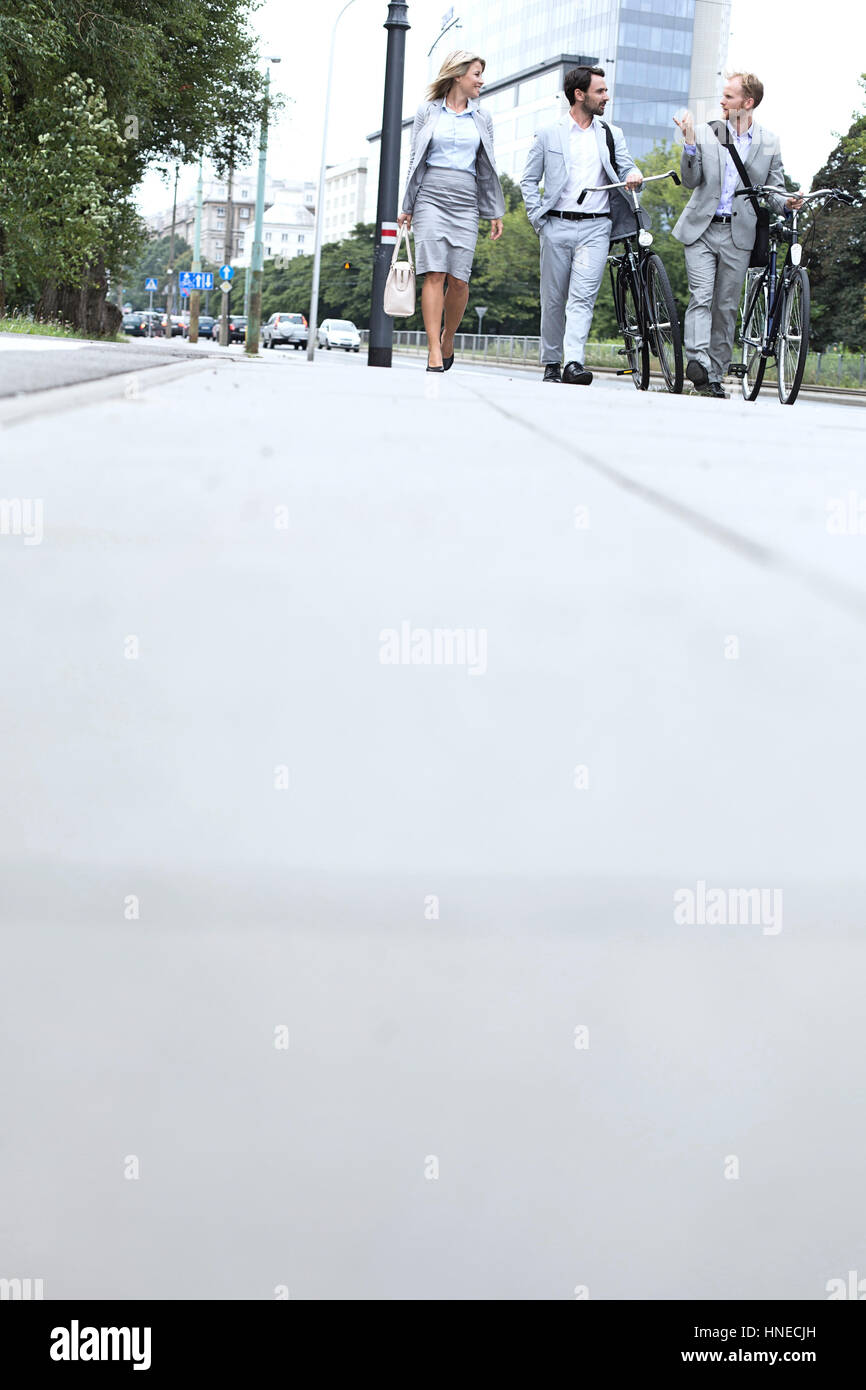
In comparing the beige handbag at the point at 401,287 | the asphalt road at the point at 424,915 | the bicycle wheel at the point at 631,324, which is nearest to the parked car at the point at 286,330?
the beige handbag at the point at 401,287

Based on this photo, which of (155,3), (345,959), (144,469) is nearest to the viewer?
(345,959)

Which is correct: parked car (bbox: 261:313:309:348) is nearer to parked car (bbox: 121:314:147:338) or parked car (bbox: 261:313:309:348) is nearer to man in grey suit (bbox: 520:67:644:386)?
parked car (bbox: 121:314:147:338)

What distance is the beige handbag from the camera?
33.0 feet

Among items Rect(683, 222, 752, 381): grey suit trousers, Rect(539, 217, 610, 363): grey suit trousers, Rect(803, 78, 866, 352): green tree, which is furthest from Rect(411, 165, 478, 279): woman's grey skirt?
Rect(803, 78, 866, 352): green tree

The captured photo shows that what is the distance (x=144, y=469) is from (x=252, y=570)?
Answer: 999 mm

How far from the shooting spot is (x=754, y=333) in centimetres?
966

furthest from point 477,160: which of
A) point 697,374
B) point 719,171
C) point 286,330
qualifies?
point 286,330

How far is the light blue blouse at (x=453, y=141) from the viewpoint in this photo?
29.6 feet

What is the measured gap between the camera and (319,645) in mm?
2510

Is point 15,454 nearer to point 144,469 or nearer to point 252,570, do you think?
point 144,469

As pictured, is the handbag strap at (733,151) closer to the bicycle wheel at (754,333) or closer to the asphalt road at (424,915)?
the bicycle wheel at (754,333)

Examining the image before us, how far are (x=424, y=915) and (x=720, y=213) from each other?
837 cm
